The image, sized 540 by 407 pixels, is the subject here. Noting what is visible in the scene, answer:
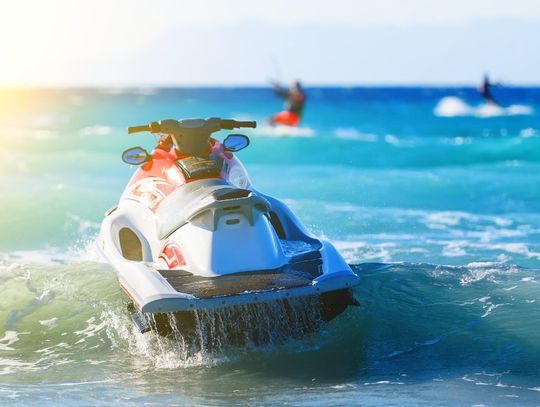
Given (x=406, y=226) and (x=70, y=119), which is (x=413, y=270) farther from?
(x=70, y=119)

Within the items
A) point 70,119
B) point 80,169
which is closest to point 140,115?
point 70,119

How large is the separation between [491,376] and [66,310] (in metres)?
3.80

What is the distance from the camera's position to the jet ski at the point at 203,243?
23.0ft

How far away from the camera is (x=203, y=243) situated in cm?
739

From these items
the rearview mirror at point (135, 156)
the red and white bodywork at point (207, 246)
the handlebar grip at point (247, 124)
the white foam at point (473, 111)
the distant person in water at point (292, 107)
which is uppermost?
the white foam at point (473, 111)

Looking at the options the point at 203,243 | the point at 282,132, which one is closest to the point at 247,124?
the point at 203,243

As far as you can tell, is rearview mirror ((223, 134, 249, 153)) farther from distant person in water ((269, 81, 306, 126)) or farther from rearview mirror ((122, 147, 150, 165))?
distant person in water ((269, 81, 306, 126))

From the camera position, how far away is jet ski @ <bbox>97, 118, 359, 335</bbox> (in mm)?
7000

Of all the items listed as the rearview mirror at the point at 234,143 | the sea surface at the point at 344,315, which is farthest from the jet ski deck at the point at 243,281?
the rearview mirror at the point at 234,143

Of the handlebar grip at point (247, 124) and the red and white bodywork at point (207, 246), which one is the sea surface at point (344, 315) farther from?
the handlebar grip at point (247, 124)

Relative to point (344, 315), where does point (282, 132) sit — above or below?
above

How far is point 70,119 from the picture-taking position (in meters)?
49.0

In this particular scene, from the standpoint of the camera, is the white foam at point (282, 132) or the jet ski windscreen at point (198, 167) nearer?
the jet ski windscreen at point (198, 167)

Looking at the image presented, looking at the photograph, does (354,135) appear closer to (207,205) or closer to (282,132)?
(282,132)
